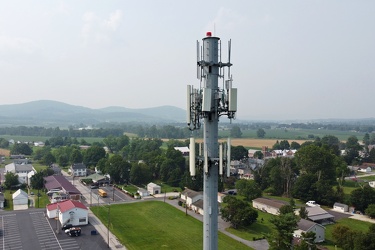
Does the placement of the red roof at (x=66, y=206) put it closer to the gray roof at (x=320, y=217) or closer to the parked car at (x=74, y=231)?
the parked car at (x=74, y=231)

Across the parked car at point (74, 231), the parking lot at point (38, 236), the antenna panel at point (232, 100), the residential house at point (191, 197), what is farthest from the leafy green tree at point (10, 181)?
the antenna panel at point (232, 100)

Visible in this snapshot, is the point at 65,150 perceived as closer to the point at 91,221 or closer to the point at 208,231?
A: the point at 91,221

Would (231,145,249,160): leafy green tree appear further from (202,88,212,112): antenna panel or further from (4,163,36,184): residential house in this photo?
(202,88,212,112): antenna panel

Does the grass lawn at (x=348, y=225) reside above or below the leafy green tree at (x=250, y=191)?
below

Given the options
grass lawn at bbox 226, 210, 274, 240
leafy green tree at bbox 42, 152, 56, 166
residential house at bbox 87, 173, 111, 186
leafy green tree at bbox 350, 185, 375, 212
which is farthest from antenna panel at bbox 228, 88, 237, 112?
leafy green tree at bbox 42, 152, 56, 166

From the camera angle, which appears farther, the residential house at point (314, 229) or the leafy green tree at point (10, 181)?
the leafy green tree at point (10, 181)

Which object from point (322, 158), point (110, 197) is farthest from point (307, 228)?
point (110, 197)
